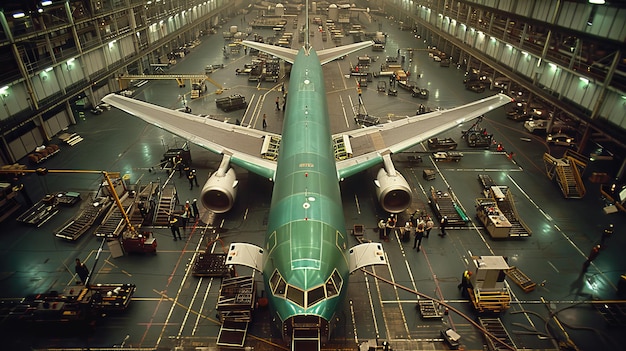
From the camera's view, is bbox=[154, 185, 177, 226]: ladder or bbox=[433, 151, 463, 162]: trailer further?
bbox=[433, 151, 463, 162]: trailer

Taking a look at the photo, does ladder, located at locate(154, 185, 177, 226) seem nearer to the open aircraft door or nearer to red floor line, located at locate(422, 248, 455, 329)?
the open aircraft door

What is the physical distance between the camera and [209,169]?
38062 mm

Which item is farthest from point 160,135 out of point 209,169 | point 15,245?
point 15,245

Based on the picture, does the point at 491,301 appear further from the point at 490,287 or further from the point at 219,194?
the point at 219,194

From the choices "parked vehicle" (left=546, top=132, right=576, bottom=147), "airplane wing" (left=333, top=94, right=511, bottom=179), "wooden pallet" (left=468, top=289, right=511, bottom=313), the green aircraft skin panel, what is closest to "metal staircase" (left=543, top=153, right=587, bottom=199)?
"parked vehicle" (left=546, top=132, right=576, bottom=147)

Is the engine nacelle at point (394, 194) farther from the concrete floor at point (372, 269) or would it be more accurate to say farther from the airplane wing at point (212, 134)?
the airplane wing at point (212, 134)

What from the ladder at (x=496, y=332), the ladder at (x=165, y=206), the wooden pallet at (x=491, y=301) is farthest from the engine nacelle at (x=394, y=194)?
the ladder at (x=165, y=206)

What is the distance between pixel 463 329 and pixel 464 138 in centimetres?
2763

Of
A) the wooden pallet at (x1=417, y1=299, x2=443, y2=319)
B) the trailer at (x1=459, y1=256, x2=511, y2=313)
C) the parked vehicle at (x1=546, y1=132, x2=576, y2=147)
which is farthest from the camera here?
the parked vehicle at (x1=546, y1=132, x2=576, y2=147)

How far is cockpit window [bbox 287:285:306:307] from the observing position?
16.7 m

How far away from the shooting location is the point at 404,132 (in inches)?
1452

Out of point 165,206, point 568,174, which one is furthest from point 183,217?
point 568,174

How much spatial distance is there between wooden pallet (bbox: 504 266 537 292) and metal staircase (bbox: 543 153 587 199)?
42.6 feet

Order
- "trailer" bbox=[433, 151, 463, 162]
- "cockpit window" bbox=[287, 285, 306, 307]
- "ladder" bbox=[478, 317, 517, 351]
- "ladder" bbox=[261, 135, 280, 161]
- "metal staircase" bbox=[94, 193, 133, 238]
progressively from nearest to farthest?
"cockpit window" bbox=[287, 285, 306, 307] < "ladder" bbox=[478, 317, 517, 351] < "metal staircase" bbox=[94, 193, 133, 238] < "ladder" bbox=[261, 135, 280, 161] < "trailer" bbox=[433, 151, 463, 162]
